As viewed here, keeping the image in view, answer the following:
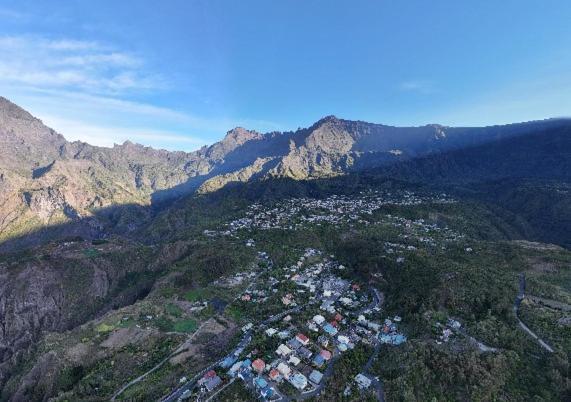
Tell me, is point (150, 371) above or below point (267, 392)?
below

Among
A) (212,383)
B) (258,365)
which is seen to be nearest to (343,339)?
(258,365)

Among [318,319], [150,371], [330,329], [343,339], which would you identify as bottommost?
[150,371]

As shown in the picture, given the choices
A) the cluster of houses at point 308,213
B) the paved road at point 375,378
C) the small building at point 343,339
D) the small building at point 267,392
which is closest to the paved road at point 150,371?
the small building at point 267,392

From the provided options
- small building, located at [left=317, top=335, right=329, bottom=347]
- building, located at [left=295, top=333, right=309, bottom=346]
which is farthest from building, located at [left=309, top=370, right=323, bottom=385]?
small building, located at [left=317, top=335, right=329, bottom=347]

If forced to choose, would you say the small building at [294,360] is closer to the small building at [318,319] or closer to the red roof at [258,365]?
the red roof at [258,365]

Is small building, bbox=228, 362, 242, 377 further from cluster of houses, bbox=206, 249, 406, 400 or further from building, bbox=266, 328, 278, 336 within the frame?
building, bbox=266, 328, 278, 336

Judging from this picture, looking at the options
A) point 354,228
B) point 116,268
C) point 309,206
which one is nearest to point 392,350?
point 354,228

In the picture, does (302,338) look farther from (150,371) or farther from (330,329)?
(150,371)
